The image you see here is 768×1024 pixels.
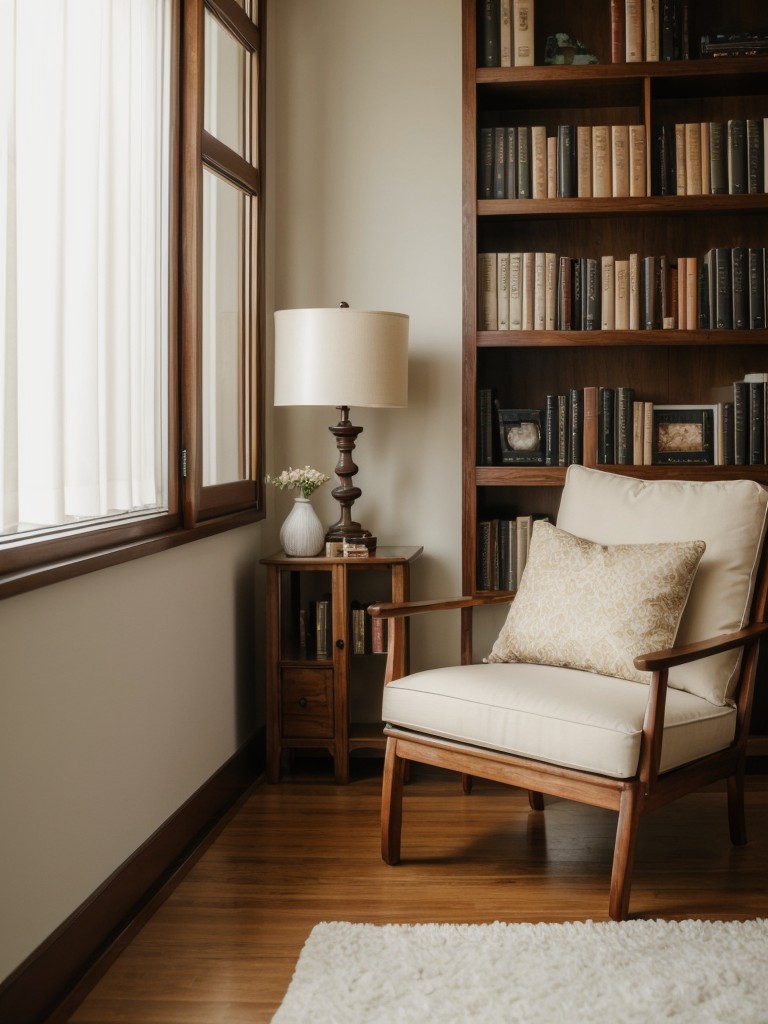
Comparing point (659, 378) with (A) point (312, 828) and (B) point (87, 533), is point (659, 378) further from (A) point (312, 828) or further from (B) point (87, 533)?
(B) point (87, 533)

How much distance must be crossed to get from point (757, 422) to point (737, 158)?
0.82 m

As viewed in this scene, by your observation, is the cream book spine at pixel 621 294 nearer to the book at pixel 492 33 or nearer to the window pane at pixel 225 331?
the book at pixel 492 33

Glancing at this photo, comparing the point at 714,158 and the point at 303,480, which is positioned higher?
the point at 714,158

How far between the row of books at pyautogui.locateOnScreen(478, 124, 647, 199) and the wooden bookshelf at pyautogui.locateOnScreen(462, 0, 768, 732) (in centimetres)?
5

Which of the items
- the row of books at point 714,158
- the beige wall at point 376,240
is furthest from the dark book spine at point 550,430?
the row of books at point 714,158

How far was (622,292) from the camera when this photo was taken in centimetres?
326

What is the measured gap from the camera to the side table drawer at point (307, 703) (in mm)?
3266

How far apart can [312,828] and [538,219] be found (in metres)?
2.09

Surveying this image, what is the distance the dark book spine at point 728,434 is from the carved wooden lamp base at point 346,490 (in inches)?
45.7

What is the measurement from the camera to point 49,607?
1.92 metres

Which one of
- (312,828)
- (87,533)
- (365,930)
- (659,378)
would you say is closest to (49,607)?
(87,533)

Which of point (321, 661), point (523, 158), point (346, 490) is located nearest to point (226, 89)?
point (523, 158)

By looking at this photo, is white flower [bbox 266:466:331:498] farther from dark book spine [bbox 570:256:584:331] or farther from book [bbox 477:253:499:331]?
dark book spine [bbox 570:256:584:331]

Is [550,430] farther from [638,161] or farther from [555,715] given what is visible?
[555,715]
